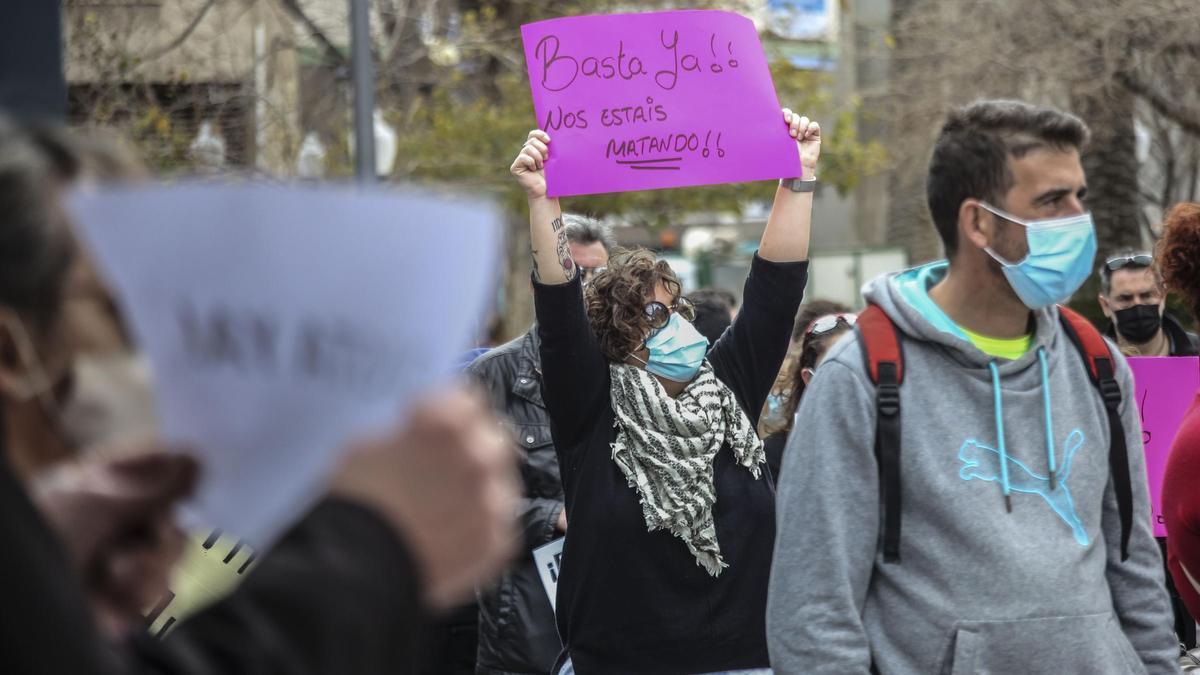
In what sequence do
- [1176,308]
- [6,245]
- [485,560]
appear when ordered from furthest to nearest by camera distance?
[1176,308] < [485,560] < [6,245]

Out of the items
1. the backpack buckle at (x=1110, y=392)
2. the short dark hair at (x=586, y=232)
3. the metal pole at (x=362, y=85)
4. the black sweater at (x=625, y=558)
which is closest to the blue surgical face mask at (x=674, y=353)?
the black sweater at (x=625, y=558)

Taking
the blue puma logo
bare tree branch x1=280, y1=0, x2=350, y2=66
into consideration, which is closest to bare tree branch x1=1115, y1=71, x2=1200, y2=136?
bare tree branch x1=280, y1=0, x2=350, y2=66

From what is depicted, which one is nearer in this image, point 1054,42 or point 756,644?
point 756,644

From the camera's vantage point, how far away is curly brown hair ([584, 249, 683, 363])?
4.18 m

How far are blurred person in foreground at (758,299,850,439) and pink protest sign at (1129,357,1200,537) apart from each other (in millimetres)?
1217

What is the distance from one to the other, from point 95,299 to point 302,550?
0.28 metres

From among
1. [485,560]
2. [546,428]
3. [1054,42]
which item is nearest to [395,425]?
[485,560]

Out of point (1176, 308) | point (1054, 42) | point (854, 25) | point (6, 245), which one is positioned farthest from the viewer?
point (854, 25)

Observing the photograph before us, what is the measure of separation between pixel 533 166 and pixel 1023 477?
6.02 ft

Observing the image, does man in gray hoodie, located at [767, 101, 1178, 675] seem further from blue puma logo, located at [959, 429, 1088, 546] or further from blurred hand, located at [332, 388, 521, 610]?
blurred hand, located at [332, 388, 521, 610]

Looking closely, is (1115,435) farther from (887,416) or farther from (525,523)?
(525,523)

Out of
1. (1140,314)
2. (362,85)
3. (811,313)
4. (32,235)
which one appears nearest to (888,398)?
(32,235)

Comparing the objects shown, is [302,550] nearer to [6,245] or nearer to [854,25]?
[6,245]

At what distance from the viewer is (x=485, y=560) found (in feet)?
4.51
